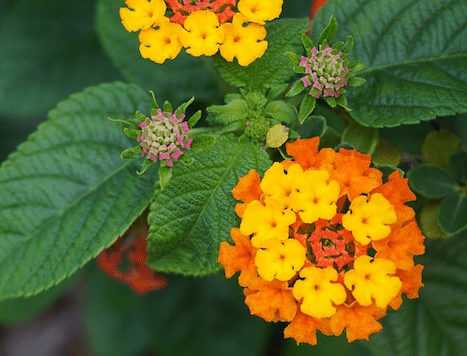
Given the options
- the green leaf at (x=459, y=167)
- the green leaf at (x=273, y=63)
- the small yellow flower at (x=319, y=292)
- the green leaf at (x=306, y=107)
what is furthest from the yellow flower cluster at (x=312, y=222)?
the green leaf at (x=459, y=167)

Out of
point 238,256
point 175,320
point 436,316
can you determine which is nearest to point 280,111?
point 238,256

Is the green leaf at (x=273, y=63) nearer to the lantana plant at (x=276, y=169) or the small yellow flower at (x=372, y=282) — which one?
the lantana plant at (x=276, y=169)

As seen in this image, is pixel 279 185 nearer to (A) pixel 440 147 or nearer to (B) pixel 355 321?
(B) pixel 355 321

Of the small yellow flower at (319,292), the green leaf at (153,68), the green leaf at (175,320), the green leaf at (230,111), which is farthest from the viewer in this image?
the green leaf at (175,320)

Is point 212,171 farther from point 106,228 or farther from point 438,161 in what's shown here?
point 438,161

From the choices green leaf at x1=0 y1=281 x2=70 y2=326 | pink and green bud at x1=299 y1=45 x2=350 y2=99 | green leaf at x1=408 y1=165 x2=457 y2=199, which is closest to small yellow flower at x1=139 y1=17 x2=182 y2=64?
pink and green bud at x1=299 y1=45 x2=350 y2=99

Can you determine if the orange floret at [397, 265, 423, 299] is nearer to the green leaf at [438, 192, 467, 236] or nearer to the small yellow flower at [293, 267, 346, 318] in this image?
the small yellow flower at [293, 267, 346, 318]
